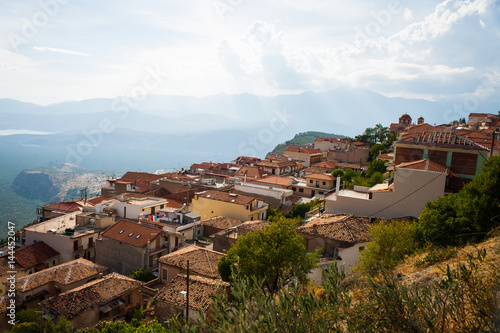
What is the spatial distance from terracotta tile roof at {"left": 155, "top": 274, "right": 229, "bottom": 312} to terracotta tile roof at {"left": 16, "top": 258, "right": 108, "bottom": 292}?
6.26 metres

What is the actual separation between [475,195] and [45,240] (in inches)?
973

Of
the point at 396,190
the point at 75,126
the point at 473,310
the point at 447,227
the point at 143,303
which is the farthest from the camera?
the point at 75,126

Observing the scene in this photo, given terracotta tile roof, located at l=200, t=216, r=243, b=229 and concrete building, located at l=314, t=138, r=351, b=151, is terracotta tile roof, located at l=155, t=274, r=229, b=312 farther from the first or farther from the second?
concrete building, located at l=314, t=138, r=351, b=151

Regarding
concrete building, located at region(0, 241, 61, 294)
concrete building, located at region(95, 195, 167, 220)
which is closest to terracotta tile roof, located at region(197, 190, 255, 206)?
concrete building, located at region(95, 195, 167, 220)

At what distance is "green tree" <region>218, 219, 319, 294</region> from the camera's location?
11.6 metres

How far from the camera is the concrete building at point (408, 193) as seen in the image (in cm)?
1689

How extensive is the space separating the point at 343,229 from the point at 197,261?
7588 millimetres

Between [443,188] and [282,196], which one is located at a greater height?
[443,188]

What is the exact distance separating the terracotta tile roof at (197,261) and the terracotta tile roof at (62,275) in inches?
162

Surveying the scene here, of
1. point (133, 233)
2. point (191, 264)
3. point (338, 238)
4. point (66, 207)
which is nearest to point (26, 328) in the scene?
point (191, 264)

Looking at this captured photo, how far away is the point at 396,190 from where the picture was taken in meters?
17.7

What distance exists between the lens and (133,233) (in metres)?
21.1

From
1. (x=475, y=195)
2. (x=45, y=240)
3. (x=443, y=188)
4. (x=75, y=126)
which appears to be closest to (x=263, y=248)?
(x=475, y=195)

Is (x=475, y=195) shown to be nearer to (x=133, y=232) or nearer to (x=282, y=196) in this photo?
(x=133, y=232)
